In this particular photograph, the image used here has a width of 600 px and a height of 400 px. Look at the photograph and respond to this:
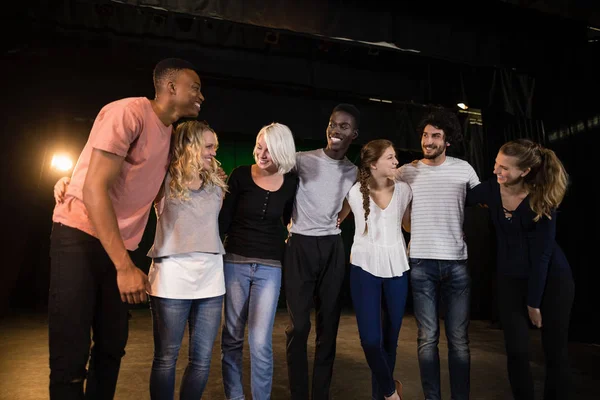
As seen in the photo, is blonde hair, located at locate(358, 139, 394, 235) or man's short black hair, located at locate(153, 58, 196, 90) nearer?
man's short black hair, located at locate(153, 58, 196, 90)

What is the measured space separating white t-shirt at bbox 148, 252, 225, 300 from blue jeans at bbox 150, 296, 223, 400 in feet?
0.13

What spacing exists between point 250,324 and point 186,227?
2.19 feet

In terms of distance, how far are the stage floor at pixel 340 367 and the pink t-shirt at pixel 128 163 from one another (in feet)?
6.04

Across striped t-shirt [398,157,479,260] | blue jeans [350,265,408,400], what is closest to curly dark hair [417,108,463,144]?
striped t-shirt [398,157,479,260]

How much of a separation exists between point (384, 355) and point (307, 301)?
0.52m

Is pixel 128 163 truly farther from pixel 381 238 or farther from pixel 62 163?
pixel 62 163

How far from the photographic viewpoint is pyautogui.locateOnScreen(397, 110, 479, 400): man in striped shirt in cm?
268

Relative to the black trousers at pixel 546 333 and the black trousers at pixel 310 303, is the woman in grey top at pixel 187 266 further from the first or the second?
the black trousers at pixel 546 333

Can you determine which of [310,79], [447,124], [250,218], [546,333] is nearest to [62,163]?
[310,79]

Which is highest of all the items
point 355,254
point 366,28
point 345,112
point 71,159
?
point 366,28

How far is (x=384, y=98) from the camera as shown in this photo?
25.2 feet

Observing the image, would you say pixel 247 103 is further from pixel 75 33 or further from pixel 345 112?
pixel 345 112

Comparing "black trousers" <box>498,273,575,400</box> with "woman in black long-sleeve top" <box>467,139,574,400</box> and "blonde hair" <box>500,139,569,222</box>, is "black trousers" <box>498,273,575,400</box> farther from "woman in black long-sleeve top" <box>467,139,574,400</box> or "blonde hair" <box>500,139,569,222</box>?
"blonde hair" <box>500,139,569,222</box>

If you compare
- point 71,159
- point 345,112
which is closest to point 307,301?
point 345,112
